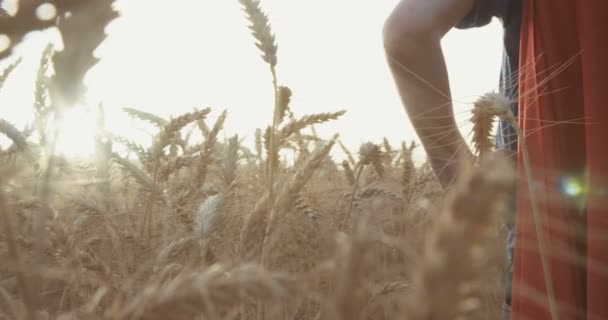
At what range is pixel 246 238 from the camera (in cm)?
76

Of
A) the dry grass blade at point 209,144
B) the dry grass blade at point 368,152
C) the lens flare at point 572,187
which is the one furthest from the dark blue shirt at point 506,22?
the dry grass blade at point 209,144

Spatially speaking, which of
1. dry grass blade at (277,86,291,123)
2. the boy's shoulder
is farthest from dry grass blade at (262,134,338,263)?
the boy's shoulder

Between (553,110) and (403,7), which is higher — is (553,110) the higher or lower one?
the lower one

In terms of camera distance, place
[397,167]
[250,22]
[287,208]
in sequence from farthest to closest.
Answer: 1. [397,167]
2. [250,22]
3. [287,208]

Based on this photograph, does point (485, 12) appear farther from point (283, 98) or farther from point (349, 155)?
point (349, 155)

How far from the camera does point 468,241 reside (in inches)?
8.9

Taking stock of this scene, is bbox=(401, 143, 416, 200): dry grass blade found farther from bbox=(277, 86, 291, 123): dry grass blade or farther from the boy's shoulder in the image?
bbox=(277, 86, 291, 123): dry grass blade

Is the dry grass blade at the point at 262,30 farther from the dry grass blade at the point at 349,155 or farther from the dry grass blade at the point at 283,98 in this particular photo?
the dry grass blade at the point at 349,155

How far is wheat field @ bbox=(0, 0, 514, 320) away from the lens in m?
0.24

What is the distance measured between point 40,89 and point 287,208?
0.76m

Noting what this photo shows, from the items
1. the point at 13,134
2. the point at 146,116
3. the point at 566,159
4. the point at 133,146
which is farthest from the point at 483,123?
the point at 146,116

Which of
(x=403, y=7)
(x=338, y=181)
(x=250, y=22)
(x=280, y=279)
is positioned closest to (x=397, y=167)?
(x=338, y=181)

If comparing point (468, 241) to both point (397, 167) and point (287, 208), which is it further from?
point (397, 167)

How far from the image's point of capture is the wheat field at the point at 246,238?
240 millimetres
